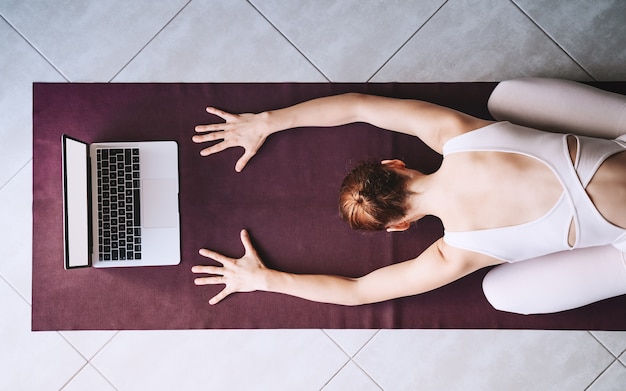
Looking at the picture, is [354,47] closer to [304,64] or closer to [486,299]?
[304,64]

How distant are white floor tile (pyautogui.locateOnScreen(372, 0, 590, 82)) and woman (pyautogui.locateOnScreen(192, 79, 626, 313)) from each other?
295mm

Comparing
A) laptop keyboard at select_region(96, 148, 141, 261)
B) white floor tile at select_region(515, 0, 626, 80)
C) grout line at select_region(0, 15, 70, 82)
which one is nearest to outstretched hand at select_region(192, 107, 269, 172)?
laptop keyboard at select_region(96, 148, 141, 261)

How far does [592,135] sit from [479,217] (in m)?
0.44

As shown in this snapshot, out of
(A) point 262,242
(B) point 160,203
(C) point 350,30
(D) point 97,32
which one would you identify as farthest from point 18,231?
(C) point 350,30

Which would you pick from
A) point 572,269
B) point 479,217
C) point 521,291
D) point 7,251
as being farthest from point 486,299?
point 7,251

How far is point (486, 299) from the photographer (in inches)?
60.6

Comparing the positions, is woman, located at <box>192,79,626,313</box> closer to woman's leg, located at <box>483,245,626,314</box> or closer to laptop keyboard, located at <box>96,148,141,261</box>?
woman's leg, located at <box>483,245,626,314</box>

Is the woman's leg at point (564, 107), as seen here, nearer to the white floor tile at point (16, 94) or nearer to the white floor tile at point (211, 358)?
the white floor tile at point (211, 358)

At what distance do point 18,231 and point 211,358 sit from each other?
720mm

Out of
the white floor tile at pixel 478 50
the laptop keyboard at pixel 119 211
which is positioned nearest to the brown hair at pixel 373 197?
the white floor tile at pixel 478 50

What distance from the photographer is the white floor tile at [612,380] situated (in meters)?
1.65

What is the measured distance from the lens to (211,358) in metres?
1.63

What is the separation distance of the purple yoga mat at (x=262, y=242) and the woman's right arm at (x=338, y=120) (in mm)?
39

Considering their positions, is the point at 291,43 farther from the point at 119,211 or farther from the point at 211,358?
the point at 211,358
